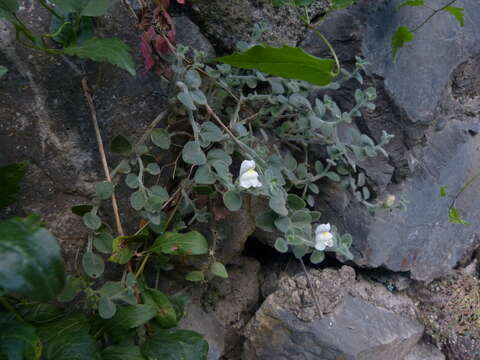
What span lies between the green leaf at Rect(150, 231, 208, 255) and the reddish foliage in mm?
375

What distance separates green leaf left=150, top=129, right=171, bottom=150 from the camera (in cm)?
113

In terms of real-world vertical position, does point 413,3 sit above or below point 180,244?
above

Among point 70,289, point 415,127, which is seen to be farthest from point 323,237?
point 70,289

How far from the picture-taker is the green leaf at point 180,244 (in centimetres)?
105

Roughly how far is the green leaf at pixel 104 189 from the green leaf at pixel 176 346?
1.03ft

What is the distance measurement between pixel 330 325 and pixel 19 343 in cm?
68

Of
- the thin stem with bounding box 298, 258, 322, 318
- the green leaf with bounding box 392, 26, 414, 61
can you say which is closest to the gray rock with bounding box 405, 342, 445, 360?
the thin stem with bounding box 298, 258, 322, 318

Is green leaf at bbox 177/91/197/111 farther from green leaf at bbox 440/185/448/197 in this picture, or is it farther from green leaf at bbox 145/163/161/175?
green leaf at bbox 440/185/448/197

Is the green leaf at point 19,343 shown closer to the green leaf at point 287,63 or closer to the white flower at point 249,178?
the white flower at point 249,178

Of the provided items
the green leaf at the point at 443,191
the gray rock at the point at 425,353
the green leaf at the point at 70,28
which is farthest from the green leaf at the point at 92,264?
the green leaf at the point at 443,191

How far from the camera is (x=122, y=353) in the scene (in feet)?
3.34

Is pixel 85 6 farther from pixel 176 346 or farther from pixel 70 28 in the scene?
pixel 176 346

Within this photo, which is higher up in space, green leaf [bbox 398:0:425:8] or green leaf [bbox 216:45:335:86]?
green leaf [bbox 398:0:425:8]

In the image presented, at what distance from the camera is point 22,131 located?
1.08 meters
